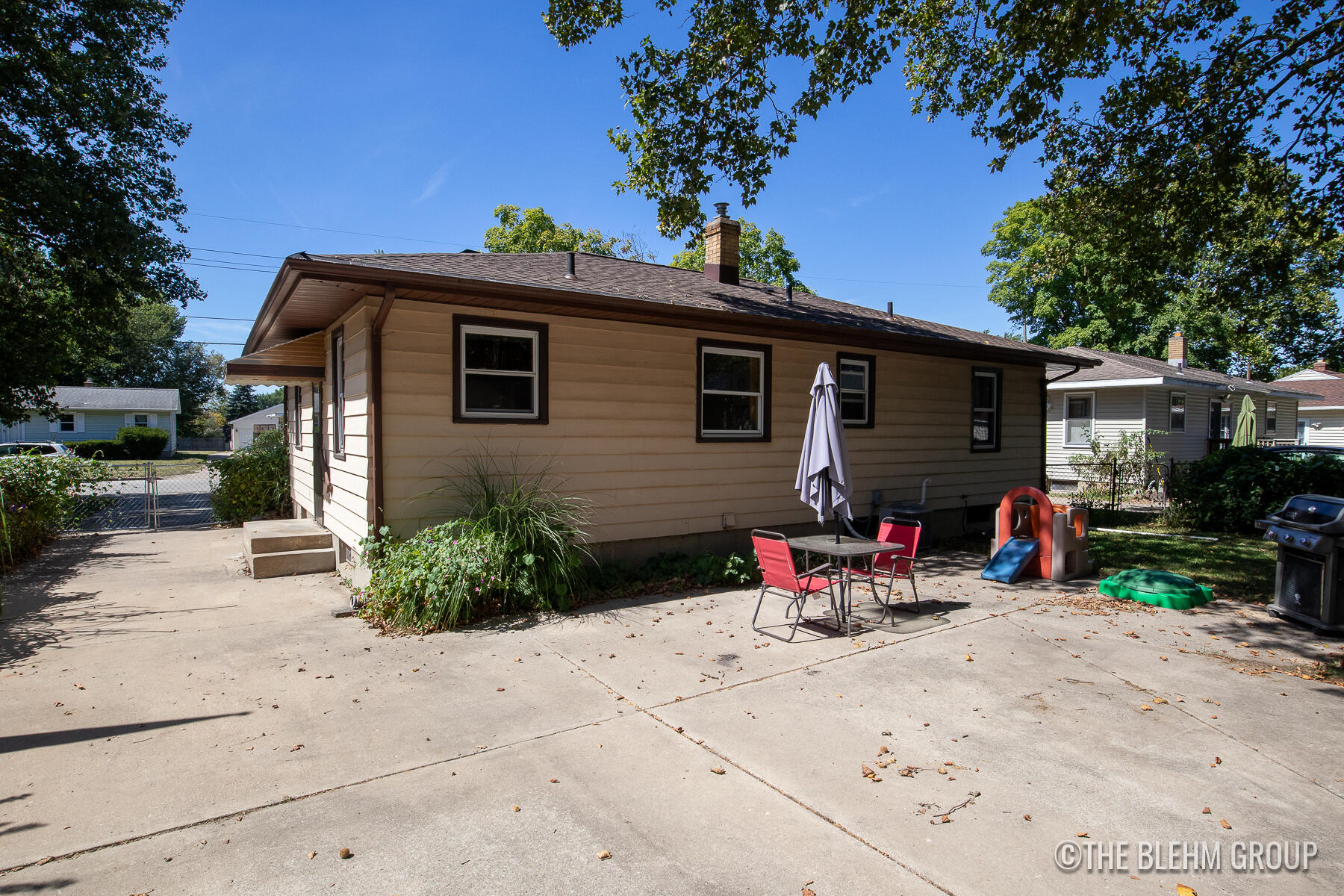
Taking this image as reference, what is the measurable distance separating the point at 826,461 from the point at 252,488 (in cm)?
1154

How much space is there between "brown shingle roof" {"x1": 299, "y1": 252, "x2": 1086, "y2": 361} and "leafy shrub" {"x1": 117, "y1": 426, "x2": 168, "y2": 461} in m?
39.4

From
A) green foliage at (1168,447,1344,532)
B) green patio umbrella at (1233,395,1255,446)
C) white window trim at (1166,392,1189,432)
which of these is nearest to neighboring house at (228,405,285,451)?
white window trim at (1166,392,1189,432)

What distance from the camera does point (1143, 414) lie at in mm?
19922

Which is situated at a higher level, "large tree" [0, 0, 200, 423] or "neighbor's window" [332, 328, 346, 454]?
"large tree" [0, 0, 200, 423]

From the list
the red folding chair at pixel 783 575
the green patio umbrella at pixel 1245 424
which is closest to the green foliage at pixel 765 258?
the green patio umbrella at pixel 1245 424

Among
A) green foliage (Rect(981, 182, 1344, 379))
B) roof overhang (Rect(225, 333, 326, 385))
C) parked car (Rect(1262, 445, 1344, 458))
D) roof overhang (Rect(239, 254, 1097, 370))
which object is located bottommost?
parked car (Rect(1262, 445, 1344, 458))

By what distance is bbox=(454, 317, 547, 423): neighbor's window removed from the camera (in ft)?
23.5

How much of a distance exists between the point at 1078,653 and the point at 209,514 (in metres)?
16.6

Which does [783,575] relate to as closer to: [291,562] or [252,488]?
[291,562]

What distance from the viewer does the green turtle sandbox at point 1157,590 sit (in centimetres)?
712

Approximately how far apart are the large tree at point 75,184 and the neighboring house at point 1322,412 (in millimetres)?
47188

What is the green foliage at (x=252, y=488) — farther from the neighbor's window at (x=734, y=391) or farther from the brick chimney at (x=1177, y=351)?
the brick chimney at (x=1177, y=351)

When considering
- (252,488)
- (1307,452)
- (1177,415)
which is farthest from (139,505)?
(1177,415)

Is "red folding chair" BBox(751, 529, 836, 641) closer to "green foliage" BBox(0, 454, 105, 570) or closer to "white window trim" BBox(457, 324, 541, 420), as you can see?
"white window trim" BBox(457, 324, 541, 420)
